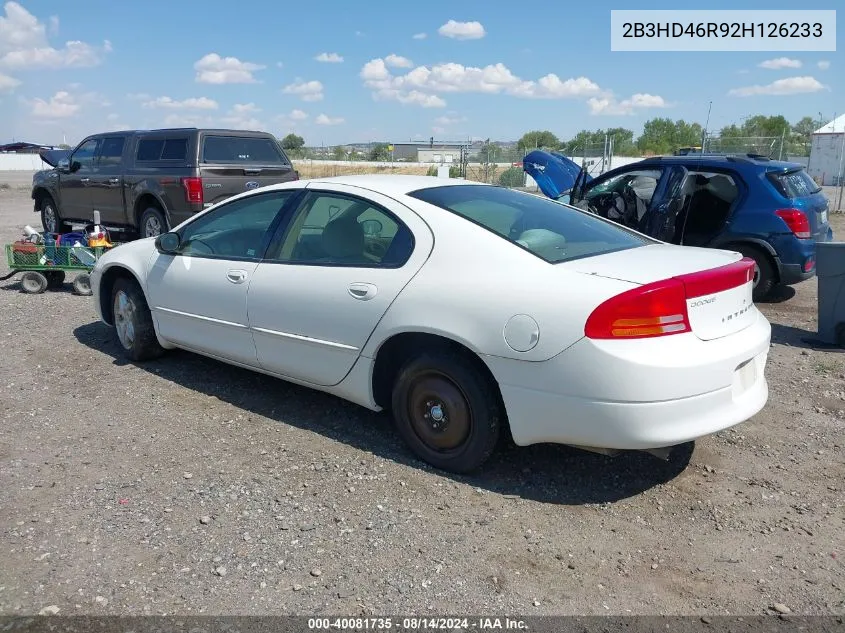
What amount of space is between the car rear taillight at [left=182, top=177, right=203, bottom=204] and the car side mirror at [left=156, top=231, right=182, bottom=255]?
16.2 ft

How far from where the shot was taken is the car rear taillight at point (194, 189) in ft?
32.1

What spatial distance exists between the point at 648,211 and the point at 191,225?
5247 millimetres

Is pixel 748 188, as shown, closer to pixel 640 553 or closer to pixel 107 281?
pixel 640 553

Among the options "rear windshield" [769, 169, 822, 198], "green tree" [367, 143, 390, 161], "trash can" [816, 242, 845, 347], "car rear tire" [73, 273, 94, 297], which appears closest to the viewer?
"trash can" [816, 242, 845, 347]

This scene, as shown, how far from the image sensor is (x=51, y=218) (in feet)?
42.9

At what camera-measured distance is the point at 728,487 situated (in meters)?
3.67

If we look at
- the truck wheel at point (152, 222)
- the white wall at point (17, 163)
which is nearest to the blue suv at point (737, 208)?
the truck wheel at point (152, 222)

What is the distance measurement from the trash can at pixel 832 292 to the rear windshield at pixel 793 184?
1467 millimetres

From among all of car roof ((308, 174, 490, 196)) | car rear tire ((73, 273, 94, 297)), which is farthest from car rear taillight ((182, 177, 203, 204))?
car roof ((308, 174, 490, 196))

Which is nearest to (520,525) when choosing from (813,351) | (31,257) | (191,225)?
(191,225)

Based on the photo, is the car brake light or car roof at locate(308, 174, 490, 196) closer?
the car brake light

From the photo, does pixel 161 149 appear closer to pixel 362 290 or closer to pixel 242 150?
pixel 242 150

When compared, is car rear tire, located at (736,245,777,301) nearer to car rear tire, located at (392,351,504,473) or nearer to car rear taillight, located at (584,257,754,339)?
car rear taillight, located at (584,257,754,339)

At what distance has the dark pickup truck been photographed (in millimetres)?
9984
